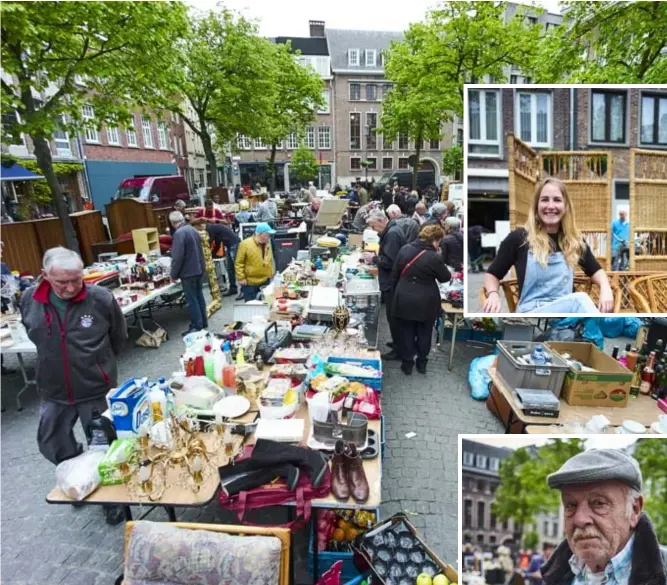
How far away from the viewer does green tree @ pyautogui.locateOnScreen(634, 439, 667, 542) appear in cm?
122

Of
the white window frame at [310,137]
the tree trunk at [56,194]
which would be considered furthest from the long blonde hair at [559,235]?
the white window frame at [310,137]

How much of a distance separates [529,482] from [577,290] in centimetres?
80

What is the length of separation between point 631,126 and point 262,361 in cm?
286

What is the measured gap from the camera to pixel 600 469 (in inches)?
48.9

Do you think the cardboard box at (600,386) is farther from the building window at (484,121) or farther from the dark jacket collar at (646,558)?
the building window at (484,121)

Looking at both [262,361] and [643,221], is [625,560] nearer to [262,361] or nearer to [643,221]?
[643,221]

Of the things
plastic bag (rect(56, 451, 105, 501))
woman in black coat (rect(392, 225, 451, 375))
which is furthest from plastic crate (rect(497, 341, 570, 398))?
plastic bag (rect(56, 451, 105, 501))

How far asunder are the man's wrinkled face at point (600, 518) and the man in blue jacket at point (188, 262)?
18.0ft

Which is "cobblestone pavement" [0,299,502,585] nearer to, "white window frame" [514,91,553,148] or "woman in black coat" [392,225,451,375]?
"woman in black coat" [392,225,451,375]

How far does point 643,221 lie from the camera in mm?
1507

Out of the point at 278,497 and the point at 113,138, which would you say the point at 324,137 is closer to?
the point at 113,138

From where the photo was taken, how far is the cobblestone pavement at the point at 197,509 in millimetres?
2758

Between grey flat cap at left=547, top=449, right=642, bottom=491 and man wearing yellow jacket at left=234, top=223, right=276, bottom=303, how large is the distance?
509 centimetres

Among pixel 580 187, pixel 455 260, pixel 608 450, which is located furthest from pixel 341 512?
pixel 455 260
